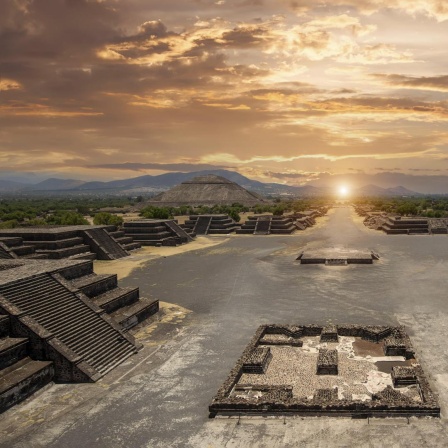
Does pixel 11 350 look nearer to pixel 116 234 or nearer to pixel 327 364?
pixel 327 364

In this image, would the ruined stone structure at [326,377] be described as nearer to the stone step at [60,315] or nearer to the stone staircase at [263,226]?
the stone step at [60,315]

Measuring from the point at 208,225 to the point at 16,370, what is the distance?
59302 millimetres

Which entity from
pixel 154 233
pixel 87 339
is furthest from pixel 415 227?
pixel 87 339

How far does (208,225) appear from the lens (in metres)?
75.6

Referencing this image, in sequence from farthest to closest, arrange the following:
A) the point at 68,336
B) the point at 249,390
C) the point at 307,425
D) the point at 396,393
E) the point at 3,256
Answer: the point at 3,256
the point at 68,336
the point at 249,390
the point at 396,393
the point at 307,425

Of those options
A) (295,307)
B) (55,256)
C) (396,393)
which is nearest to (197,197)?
(55,256)

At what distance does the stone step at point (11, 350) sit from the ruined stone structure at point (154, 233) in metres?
40.4

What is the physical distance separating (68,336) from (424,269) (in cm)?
3062

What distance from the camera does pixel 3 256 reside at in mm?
35875

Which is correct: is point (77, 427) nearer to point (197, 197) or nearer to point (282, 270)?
point (282, 270)

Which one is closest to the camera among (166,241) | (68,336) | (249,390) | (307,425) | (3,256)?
(307,425)

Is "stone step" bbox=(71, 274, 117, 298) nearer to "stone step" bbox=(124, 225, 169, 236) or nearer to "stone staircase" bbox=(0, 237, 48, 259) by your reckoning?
"stone staircase" bbox=(0, 237, 48, 259)

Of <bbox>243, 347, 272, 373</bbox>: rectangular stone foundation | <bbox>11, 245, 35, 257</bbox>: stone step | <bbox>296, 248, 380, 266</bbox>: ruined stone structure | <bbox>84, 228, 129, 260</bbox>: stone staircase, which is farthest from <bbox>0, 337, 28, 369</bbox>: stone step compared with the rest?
<bbox>296, 248, 380, 266</bbox>: ruined stone structure

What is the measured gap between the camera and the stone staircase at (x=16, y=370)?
607 inches
